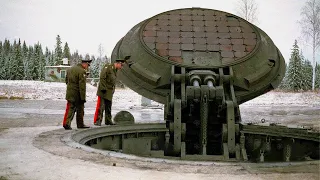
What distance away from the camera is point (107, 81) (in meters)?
8.43

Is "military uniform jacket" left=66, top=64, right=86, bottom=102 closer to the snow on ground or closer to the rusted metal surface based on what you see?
the rusted metal surface

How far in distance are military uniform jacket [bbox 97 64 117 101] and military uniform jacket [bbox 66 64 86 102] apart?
661 mm

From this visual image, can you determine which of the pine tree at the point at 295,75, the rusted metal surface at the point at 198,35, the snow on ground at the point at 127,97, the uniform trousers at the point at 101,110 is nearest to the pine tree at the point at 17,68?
the snow on ground at the point at 127,97

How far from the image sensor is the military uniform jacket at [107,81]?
27.1 feet

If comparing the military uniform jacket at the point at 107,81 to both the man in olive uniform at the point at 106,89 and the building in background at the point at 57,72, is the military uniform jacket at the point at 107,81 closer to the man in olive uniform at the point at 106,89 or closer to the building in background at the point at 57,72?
the man in olive uniform at the point at 106,89

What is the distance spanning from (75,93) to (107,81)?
3.19ft

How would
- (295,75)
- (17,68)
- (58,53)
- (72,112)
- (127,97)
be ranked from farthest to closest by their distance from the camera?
(58,53) → (17,68) → (295,75) → (127,97) → (72,112)

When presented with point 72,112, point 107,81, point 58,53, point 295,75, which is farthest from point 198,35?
point 58,53

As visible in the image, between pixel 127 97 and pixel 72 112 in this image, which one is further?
pixel 127 97

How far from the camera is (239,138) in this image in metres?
6.24

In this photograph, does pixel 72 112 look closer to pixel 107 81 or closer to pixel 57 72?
pixel 107 81

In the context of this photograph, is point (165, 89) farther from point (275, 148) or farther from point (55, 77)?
point (55, 77)

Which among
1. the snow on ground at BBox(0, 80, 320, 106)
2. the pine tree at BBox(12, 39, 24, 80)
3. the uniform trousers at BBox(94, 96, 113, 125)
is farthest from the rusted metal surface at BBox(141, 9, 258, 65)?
the pine tree at BBox(12, 39, 24, 80)

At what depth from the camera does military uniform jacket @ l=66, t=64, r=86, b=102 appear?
7.58 meters
